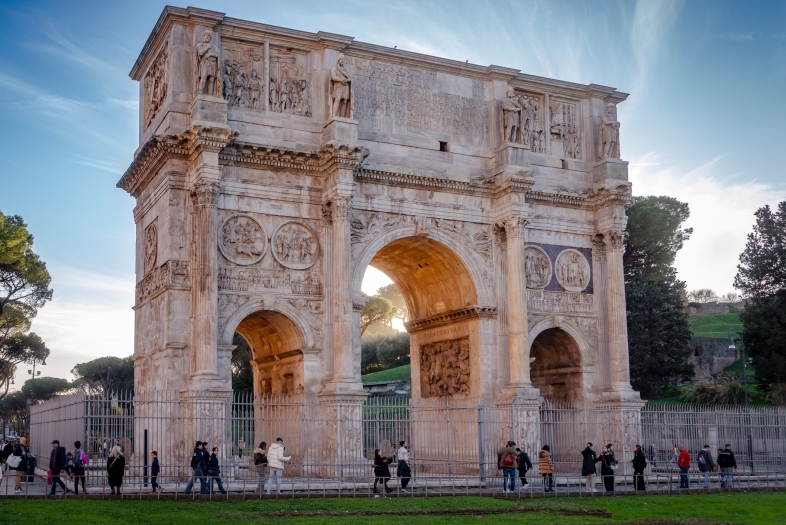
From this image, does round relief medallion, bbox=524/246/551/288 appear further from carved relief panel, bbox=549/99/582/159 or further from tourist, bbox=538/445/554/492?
tourist, bbox=538/445/554/492

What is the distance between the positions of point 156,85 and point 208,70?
2994 mm

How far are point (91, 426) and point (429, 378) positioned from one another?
11785 mm

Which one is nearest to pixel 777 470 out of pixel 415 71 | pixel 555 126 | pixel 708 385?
pixel 555 126

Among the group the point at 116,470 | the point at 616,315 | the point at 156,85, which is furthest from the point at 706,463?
the point at 156,85

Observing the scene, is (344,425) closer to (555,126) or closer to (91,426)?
(91,426)

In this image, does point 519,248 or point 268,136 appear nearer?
point 268,136

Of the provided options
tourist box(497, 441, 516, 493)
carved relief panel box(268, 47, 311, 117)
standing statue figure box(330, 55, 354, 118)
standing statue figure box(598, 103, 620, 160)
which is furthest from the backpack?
standing statue figure box(598, 103, 620, 160)

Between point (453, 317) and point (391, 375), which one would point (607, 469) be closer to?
point (453, 317)

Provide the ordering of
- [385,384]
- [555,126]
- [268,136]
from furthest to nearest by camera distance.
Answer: [385,384] → [555,126] → [268,136]

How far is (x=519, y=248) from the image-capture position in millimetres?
25484

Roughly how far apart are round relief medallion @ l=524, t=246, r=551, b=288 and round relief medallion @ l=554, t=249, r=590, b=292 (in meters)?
0.33

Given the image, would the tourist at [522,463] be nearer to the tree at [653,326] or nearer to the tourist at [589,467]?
the tourist at [589,467]

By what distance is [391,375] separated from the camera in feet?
197

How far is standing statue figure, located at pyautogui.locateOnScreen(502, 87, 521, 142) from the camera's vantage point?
2602 centimetres
